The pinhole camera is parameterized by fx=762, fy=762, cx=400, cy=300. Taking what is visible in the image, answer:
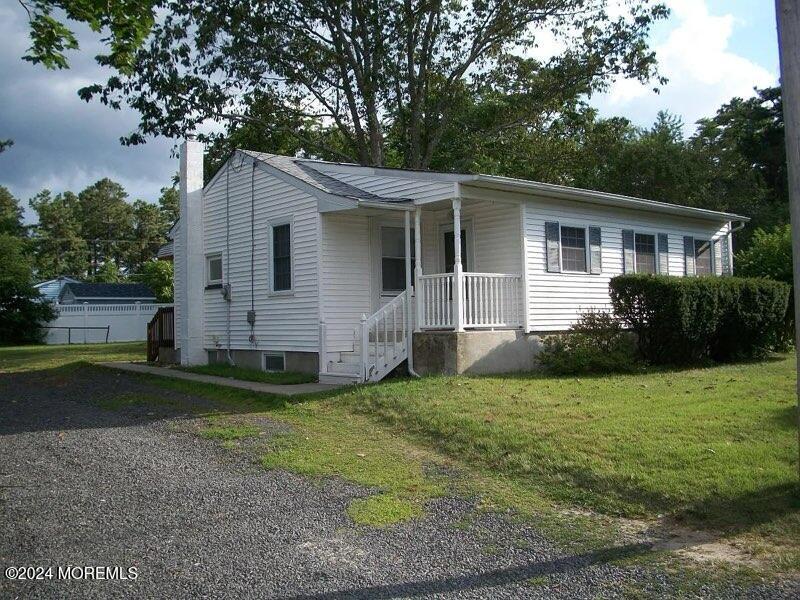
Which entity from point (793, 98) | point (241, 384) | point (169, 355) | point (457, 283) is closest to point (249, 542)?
point (793, 98)

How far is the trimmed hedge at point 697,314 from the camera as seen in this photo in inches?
523

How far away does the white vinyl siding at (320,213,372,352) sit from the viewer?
560 inches

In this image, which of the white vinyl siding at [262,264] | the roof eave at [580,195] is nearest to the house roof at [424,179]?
the roof eave at [580,195]

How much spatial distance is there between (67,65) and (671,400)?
918 cm

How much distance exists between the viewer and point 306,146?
2642 centimetres

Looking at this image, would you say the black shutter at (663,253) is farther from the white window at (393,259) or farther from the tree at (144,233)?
the tree at (144,233)

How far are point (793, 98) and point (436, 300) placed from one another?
25.6 feet

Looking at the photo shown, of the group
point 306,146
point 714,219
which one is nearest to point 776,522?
point 714,219

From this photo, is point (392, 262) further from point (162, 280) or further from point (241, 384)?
point (162, 280)

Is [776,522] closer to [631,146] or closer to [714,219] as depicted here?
[714,219]

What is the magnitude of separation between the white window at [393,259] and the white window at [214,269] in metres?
4.39

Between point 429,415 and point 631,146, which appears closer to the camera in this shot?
point 429,415

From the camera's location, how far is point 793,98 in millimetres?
6066

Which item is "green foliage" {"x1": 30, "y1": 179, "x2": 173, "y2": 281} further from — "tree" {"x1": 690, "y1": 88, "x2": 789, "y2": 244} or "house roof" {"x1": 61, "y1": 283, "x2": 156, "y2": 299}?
"tree" {"x1": 690, "y1": 88, "x2": 789, "y2": 244}
